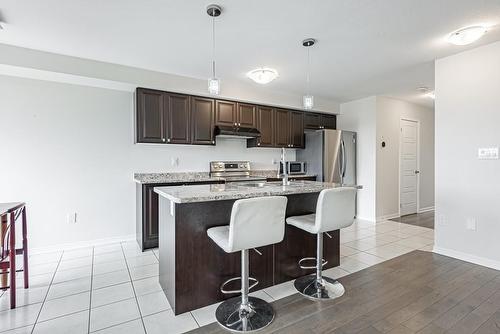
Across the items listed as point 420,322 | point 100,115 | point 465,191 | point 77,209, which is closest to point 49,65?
point 100,115

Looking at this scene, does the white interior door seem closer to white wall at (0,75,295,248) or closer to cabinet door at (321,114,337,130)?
cabinet door at (321,114,337,130)

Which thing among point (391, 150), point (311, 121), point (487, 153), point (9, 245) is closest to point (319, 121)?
point (311, 121)

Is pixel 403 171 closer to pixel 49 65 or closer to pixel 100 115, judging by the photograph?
pixel 100 115

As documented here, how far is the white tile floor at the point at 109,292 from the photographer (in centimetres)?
186

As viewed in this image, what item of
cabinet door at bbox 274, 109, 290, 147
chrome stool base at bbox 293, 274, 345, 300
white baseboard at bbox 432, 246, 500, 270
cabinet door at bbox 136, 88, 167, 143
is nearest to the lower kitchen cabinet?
cabinet door at bbox 136, 88, 167, 143

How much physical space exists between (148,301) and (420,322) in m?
2.12

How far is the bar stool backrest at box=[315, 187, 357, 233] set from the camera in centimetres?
209

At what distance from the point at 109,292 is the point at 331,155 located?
13.4 feet

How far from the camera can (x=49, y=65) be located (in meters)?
3.01

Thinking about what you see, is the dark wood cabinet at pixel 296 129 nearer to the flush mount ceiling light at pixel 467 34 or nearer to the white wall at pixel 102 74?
the white wall at pixel 102 74

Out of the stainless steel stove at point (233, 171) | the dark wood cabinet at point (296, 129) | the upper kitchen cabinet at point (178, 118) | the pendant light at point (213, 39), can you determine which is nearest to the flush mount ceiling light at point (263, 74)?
the pendant light at point (213, 39)

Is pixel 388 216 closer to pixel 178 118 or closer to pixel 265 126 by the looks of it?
pixel 265 126

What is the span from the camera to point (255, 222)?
1.75 m

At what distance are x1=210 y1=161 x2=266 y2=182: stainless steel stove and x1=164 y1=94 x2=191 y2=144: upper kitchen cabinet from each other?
735 millimetres
